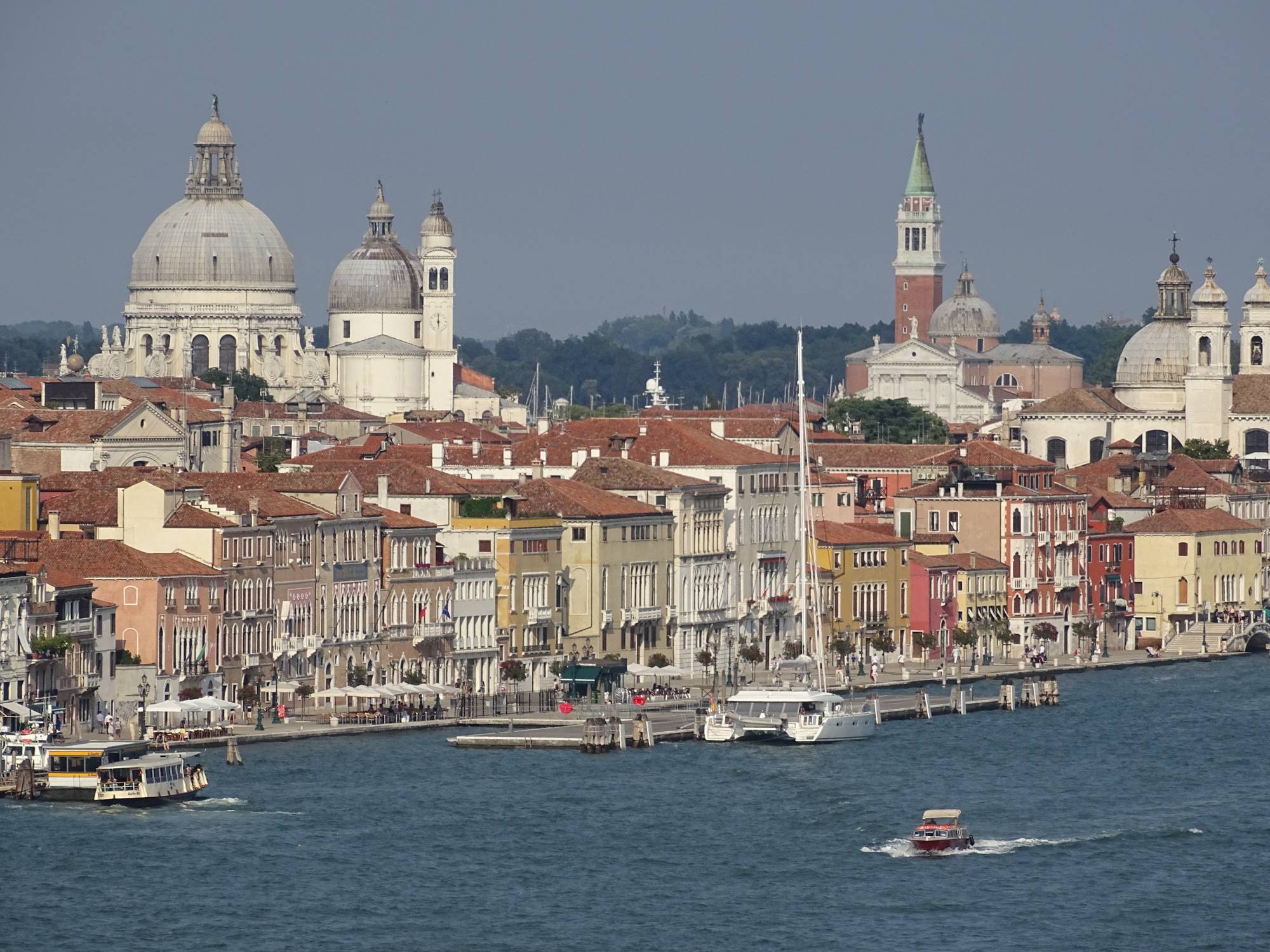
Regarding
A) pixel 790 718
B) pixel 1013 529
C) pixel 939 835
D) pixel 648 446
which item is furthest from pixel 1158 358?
pixel 939 835

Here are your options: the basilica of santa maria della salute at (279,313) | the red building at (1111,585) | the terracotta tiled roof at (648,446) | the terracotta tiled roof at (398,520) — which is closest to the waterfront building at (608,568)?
the terracotta tiled roof at (398,520)

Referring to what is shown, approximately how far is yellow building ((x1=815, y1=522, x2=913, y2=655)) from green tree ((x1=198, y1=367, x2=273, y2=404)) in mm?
54653

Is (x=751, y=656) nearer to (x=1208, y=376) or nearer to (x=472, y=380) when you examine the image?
(x=1208, y=376)

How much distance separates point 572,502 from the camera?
291 ft

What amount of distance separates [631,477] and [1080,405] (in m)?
56.0

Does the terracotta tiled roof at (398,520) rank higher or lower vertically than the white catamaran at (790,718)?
higher

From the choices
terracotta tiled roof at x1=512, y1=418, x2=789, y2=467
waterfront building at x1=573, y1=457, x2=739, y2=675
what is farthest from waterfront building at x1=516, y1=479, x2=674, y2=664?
terracotta tiled roof at x1=512, y1=418, x2=789, y2=467

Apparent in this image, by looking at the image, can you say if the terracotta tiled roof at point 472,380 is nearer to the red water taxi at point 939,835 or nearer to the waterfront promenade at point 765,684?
the waterfront promenade at point 765,684

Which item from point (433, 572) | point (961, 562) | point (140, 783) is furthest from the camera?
point (961, 562)

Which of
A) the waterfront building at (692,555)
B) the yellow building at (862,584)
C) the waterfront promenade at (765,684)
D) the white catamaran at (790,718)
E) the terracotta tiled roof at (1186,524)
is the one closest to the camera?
the waterfront promenade at (765,684)

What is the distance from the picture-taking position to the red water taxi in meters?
64.5

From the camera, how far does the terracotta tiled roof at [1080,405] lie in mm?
147375

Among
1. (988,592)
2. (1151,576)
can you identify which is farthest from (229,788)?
(1151,576)

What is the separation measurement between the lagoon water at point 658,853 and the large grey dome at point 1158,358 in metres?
71.1
